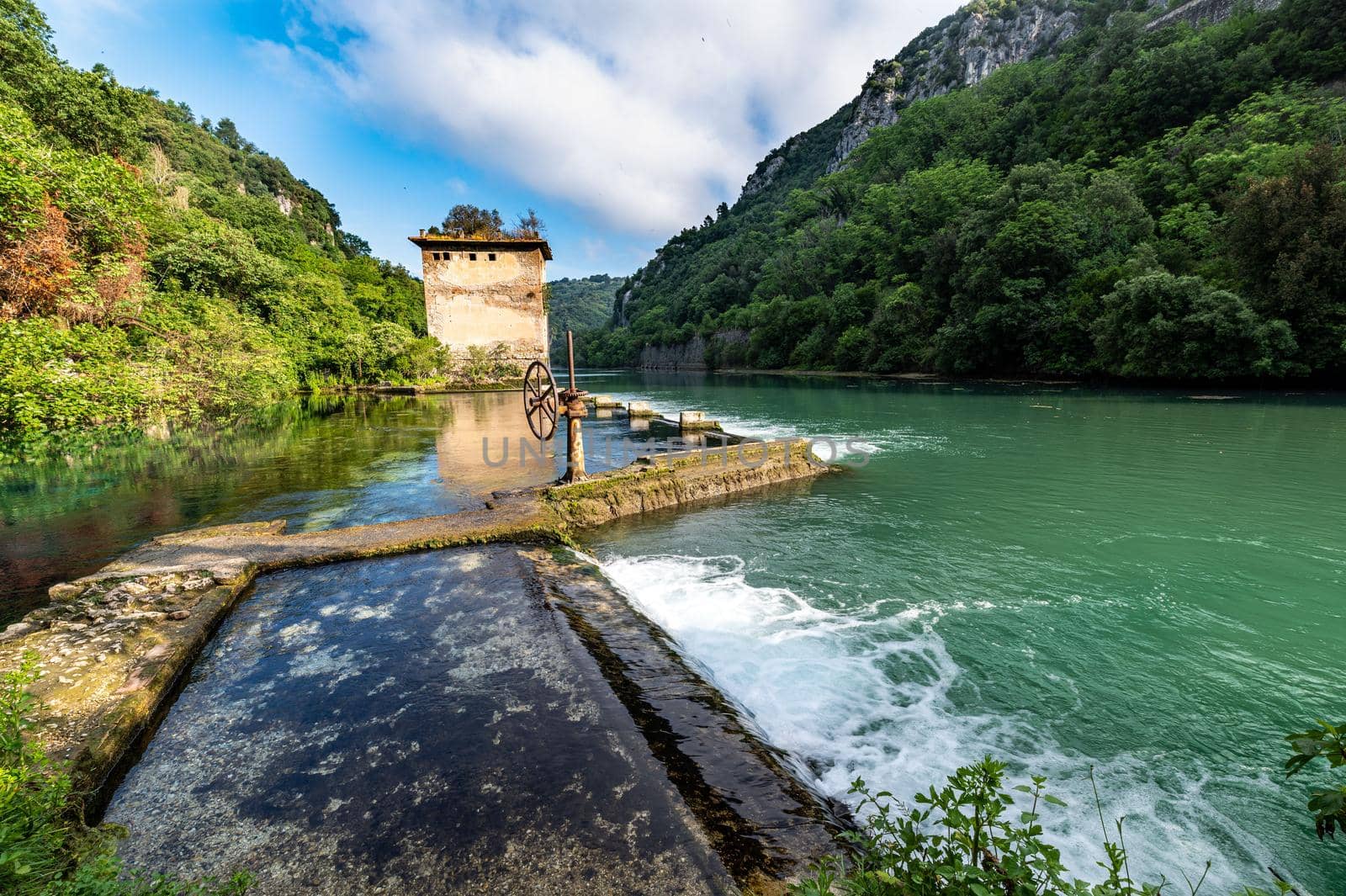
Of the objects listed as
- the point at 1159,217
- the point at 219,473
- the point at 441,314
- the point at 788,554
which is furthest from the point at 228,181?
the point at 1159,217

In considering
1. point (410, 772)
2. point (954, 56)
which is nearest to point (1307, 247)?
point (410, 772)

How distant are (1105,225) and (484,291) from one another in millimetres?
41444

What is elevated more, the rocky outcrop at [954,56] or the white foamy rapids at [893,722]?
the rocky outcrop at [954,56]

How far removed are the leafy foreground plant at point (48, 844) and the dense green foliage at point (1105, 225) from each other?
36.3 m

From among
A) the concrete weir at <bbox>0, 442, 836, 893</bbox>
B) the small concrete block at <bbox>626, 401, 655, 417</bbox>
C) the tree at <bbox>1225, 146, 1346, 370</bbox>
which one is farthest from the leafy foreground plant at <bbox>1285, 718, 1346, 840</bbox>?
the tree at <bbox>1225, 146, 1346, 370</bbox>

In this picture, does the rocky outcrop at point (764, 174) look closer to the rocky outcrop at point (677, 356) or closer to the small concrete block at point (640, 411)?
the rocky outcrop at point (677, 356)

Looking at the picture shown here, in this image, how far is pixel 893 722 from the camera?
4.06 meters

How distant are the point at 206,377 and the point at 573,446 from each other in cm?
1186

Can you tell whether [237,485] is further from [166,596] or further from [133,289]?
[166,596]

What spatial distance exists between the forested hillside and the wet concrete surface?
521 centimetres

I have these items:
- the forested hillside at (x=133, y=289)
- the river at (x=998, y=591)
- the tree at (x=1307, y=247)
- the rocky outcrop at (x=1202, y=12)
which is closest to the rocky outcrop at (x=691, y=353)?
the forested hillside at (x=133, y=289)

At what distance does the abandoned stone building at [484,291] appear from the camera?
3362 cm

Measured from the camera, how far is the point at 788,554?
24.9 ft

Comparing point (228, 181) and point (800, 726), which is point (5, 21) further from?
point (228, 181)
